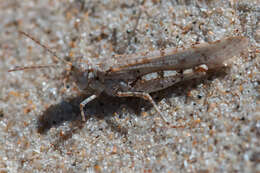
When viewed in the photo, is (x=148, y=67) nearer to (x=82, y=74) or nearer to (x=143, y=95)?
(x=143, y=95)

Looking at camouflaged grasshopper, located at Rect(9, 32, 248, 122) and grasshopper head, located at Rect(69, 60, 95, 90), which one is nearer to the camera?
camouflaged grasshopper, located at Rect(9, 32, 248, 122)

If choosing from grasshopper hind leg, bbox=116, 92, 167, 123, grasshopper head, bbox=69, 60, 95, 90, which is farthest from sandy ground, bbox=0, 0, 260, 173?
grasshopper head, bbox=69, 60, 95, 90

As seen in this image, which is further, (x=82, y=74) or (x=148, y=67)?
(x=82, y=74)

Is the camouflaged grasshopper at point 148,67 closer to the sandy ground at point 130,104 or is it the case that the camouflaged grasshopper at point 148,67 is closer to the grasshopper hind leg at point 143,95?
the grasshopper hind leg at point 143,95

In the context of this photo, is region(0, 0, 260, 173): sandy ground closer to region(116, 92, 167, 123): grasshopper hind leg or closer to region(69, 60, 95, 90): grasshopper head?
region(116, 92, 167, 123): grasshopper hind leg

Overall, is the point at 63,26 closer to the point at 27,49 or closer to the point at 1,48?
the point at 27,49

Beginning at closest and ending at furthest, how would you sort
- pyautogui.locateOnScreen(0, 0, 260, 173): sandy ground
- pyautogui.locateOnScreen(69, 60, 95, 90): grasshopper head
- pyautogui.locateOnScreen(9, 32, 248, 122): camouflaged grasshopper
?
pyautogui.locateOnScreen(0, 0, 260, 173): sandy ground
pyautogui.locateOnScreen(9, 32, 248, 122): camouflaged grasshopper
pyautogui.locateOnScreen(69, 60, 95, 90): grasshopper head

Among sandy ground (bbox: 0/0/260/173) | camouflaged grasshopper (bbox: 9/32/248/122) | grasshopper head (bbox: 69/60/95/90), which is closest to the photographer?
sandy ground (bbox: 0/0/260/173)

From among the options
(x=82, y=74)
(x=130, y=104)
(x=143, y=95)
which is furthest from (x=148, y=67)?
(x=82, y=74)
